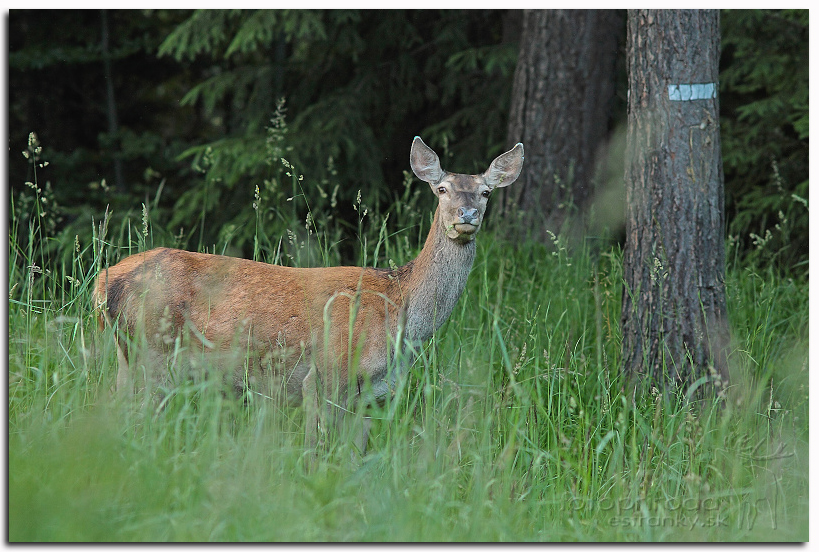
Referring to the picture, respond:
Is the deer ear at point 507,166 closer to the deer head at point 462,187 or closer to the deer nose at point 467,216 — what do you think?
the deer head at point 462,187

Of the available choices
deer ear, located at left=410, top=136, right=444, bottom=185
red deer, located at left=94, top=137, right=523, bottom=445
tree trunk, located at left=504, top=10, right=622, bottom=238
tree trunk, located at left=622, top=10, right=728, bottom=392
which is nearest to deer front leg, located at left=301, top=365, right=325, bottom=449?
red deer, located at left=94, top=137, right=523, bottom=445

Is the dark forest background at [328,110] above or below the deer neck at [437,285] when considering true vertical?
above

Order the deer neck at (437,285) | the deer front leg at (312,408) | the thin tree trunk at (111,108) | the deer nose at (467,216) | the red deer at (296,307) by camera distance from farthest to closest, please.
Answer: the thin tree trunk at (111,108) → the deer neck at (437,285) → the red deer at (296,307) → the deer nose at (467,216) → the deer front leg at (312,408)

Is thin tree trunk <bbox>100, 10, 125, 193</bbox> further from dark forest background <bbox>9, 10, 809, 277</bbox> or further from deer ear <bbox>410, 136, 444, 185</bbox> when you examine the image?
deer ear <bbox>410, 136, 444, 185</bbox>

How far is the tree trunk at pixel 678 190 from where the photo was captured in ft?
14.8

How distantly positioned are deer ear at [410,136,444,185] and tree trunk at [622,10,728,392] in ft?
3.62

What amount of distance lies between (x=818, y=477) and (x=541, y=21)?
14.0 ft

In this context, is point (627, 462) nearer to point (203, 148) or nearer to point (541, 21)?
point (541, 21)

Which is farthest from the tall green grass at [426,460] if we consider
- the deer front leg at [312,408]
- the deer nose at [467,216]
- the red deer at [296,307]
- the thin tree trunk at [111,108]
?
the thin tree trunk at [111,108]

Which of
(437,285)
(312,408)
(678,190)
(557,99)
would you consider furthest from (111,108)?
(678,190)

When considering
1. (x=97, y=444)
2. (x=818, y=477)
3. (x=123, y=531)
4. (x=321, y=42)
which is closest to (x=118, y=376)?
(x=97, y=444)

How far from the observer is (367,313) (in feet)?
13.9

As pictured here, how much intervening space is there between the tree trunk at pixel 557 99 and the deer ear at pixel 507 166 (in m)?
2.21

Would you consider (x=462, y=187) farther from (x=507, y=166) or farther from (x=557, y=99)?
(x=557, y=99)
